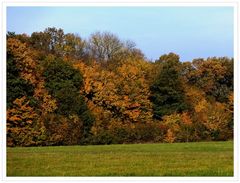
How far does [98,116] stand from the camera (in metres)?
47.0

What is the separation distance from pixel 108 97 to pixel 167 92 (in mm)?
6154

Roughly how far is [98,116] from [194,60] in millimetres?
16375

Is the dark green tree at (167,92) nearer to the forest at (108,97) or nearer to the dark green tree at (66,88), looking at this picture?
the forest at (108,97)

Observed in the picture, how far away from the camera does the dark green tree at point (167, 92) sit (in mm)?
51156

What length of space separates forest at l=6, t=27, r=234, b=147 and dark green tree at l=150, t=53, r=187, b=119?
0.10 m

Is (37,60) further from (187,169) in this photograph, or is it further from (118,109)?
(187,169)

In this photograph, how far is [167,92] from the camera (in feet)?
171

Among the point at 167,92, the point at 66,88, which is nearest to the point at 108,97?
the point at 66,88

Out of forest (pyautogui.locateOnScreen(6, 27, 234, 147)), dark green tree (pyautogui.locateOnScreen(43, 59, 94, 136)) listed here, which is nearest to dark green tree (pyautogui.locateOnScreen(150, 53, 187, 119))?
forest (pyautogui.locateOnScreen(6, 27, 234, 147))

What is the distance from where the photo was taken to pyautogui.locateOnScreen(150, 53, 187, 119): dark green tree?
168ft

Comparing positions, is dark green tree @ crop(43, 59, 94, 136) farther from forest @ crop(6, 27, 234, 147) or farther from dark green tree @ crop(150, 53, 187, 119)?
dark green tree @ crop(150, 53, 187, 119)

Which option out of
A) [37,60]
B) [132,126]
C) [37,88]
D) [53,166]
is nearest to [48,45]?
[37,60]

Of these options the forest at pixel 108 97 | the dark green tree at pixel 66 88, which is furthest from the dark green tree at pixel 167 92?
the dark green tree at pixel 66 88

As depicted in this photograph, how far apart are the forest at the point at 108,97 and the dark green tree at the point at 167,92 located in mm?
96
